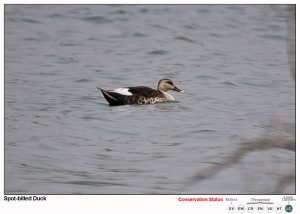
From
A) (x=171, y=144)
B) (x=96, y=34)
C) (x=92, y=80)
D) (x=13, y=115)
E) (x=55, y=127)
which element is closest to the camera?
(x=171, y=144)

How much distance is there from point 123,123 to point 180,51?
264 inches

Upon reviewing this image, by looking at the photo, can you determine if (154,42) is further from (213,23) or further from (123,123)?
(123,123)

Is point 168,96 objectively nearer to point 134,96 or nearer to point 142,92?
point 142,92

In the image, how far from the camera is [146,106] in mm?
11570

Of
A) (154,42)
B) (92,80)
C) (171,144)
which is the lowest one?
(171,144)

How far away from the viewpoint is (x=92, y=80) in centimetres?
1323

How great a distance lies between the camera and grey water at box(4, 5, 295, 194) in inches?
260

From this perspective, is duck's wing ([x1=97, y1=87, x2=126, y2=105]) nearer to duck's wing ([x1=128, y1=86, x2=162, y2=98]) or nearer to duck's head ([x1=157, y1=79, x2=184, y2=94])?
duck's wing ([x1=128, y1=86, x2=162, y2=98])

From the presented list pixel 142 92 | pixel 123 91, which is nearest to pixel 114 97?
pixel 123 91

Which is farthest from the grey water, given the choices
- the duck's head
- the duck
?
the duck's head

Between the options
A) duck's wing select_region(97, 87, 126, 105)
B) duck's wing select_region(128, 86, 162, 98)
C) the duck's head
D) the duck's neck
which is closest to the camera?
duck's wing select_region(97, 87, 126, 105)

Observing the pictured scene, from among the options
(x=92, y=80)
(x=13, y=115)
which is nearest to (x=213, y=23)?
(x=92, y=80)

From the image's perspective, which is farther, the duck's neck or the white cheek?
the duck's neck

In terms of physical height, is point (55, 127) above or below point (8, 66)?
below
